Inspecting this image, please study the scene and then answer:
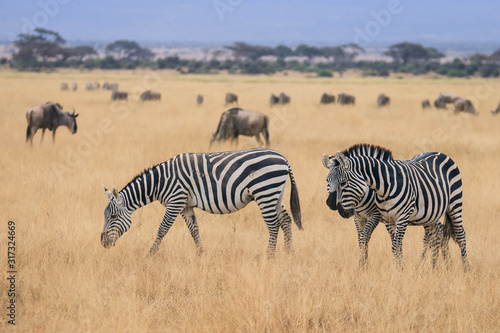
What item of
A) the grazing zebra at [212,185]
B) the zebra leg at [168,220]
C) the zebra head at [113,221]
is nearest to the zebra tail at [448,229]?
the grazing zebra at [212,185]

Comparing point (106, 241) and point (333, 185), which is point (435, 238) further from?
point (106, 241)

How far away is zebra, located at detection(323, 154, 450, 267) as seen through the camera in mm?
4766

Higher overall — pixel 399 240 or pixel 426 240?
pixel 399 240

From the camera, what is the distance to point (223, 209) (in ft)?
19.1

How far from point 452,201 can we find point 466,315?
1.58 metres

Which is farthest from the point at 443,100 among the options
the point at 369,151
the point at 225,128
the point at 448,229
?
the point at 369,151

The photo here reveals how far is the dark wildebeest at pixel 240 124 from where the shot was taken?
14.0 meters

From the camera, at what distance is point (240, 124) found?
14289 millimetres

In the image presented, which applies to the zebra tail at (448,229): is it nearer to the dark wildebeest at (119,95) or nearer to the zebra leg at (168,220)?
the zebra leg at (168,220)

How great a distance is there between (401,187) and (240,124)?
954 cm

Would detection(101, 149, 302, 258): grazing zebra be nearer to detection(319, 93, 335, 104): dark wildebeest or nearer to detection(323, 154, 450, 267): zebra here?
detection(323, 154, 450, 267): zebra

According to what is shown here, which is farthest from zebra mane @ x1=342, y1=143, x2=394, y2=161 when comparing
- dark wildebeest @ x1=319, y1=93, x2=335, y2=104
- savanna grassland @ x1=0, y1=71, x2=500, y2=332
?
dark wildebeest @ x1=319, y1=93, x2=335, y2=104

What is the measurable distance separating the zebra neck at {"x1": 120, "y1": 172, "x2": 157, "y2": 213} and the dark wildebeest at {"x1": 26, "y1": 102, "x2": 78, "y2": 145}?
907cm

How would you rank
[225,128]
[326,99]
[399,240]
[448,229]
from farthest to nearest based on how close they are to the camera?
[326,99], [225,128], [448,229], [399,240]
